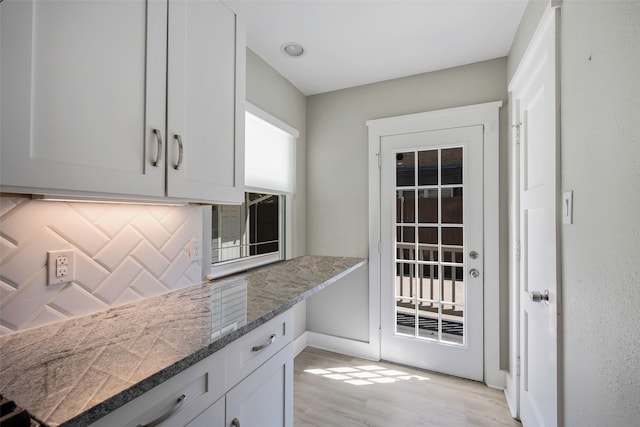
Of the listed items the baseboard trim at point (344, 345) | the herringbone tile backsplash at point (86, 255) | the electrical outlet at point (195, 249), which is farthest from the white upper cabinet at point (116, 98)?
the baseboard trim at point (344, 345)

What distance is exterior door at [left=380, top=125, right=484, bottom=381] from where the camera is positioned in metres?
2.36

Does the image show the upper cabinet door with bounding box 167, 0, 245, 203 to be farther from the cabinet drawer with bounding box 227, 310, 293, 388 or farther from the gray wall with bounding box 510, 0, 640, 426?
the gray wall with bounding box 510, 0, 640, 426

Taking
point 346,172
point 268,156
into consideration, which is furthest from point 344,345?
point 268,156

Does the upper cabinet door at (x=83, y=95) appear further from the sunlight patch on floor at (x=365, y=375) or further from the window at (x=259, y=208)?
the sunlight patch on floor at (x=365, y=375)

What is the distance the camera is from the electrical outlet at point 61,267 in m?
1.04

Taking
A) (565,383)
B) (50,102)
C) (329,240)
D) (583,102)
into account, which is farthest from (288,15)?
(565,383)

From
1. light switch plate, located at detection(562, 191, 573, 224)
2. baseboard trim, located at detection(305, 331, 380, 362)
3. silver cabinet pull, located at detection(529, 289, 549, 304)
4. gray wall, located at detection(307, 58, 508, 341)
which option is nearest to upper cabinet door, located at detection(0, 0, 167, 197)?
light switch plate, located at detection(562, 191, 573, 224)

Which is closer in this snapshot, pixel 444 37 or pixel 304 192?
pixel 444 37

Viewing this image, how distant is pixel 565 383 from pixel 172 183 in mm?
1801

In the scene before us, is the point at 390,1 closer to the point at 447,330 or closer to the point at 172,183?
the point at 172,183

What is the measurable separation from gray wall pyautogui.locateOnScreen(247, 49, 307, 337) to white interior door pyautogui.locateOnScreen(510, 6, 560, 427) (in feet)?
5.88

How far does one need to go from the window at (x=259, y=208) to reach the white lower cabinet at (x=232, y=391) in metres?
0.79

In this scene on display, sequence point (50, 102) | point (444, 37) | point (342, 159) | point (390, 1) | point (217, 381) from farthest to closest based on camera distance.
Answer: point (342, 159)
point (444, 37)
point (390, 1)
point (217, 381)
point (50, 102)

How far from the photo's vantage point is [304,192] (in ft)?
9.73
